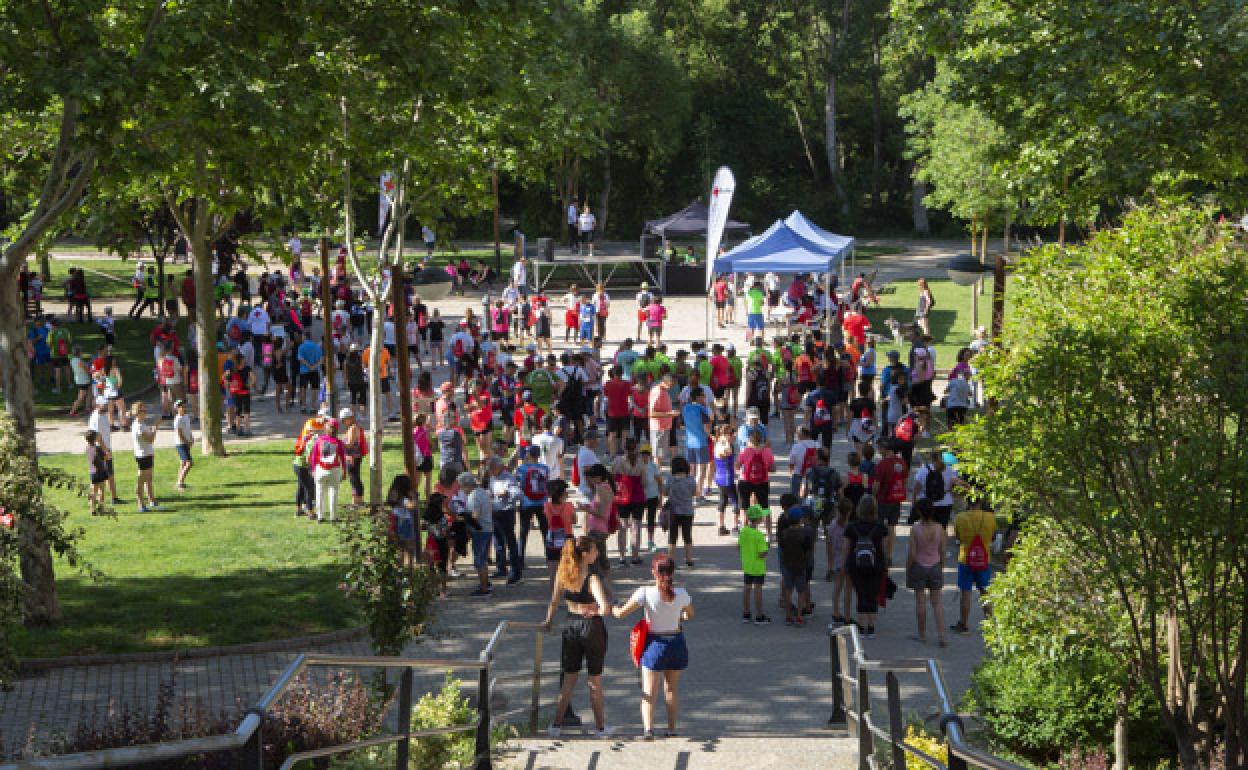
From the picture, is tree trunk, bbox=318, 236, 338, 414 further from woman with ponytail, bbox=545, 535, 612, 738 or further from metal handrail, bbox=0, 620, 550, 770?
metal handrail, bbox=0, 620, 550, 770

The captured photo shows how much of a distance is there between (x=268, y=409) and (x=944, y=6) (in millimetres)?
14889

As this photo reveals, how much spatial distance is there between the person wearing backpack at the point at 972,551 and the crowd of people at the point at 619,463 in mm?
23

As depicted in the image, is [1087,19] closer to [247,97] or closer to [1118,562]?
[1118,562]

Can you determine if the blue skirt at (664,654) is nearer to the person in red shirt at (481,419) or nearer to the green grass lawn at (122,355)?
the person in red shirt at (481,419)

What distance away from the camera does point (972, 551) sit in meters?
13.3

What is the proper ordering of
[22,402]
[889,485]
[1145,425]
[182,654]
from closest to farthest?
1. [1145,425]
2. [182,654]
3. [22,402]
4. [889,485]

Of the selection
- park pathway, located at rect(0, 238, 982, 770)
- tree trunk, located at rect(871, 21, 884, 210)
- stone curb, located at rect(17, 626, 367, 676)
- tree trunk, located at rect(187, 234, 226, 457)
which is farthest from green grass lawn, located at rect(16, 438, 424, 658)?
tree trunk, located at rect(871, 21, 884, 210)

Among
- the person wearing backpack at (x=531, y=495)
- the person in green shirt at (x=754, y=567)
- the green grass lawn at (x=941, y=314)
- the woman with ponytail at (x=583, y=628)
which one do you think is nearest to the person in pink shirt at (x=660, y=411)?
the person wearing backpack at (x=531, y=495)

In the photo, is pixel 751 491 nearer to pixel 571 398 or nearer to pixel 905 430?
pixel 905 430

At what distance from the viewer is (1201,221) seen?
9.70 m

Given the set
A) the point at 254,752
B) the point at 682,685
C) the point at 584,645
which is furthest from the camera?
the point at 682,685

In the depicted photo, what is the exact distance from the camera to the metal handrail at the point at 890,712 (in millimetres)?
4684

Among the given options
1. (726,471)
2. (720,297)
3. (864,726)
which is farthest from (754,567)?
(720,297)

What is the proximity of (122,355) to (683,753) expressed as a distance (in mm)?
23097
